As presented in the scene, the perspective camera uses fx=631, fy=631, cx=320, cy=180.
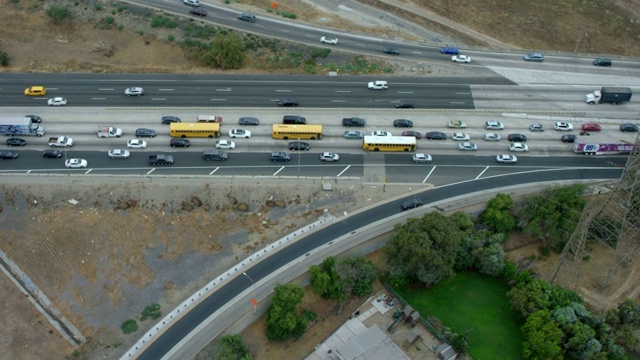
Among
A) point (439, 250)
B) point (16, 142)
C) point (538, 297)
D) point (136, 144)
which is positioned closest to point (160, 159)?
point (136, 144)

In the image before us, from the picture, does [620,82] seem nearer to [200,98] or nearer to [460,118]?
[460,118]

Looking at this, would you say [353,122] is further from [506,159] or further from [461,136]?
[506,159]

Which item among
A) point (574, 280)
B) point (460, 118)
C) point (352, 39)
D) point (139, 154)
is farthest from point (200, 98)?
point (574, 280)

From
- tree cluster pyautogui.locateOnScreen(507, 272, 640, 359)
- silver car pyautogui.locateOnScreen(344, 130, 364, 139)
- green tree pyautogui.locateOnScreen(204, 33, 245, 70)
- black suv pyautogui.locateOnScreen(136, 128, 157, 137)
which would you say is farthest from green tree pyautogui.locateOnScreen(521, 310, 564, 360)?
green tree pyautogui.locateOnScreen(204, 33, 245, 70)

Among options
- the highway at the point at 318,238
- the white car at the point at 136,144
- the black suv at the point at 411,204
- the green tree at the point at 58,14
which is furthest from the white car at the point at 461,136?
the green tree at the point at 58,14

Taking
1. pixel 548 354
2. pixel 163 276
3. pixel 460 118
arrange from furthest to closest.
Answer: pixel 460 118
pixel 163 276
pixel 548 354

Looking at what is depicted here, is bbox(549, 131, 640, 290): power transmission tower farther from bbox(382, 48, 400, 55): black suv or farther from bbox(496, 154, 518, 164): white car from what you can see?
bbox(382, 48, 400, 55): black suv
